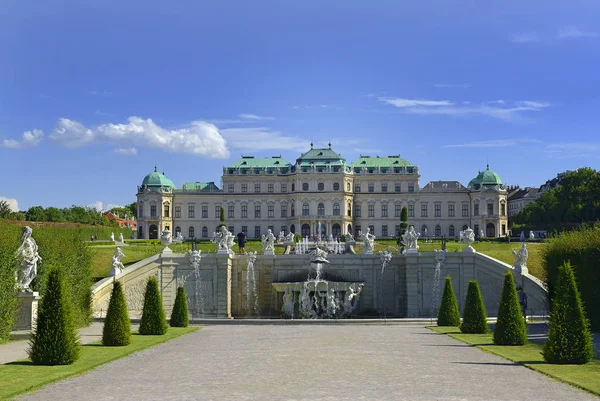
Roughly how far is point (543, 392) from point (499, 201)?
85.8 metres

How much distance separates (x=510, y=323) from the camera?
744 inches

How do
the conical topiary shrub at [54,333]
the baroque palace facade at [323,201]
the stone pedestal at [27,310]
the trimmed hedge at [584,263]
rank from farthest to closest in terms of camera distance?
the baroque palace facade at [323,201]
the trimmed hedge at [584,263]
the stone pedestal at [27,310]
the conical topiary shrub at [54,333]

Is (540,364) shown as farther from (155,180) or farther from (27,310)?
(155,180)

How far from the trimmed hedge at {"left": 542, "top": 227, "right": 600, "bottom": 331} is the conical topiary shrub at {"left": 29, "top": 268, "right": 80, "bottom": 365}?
13598mm

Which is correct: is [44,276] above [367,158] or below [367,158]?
below

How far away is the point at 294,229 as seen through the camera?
9706 cm

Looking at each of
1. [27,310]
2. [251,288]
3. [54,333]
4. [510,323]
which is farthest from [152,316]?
[251,288]

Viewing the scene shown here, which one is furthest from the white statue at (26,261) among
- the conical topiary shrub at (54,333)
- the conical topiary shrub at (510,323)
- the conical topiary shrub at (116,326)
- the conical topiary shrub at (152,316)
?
the conical topiary shrub at (510,323)

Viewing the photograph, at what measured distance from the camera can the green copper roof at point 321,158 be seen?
97562 millimetres

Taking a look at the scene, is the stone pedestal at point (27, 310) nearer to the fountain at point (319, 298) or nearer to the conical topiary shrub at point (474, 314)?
the conical topiary shrub at point (474, 314)

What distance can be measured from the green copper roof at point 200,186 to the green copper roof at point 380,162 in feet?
60.2

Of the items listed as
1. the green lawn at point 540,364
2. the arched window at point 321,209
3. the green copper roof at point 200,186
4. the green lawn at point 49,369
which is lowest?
the green lawn at point 540,364

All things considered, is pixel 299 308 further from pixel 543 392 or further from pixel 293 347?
pixel 543 392

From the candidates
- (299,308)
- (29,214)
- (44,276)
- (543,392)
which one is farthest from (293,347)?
(29,214)
